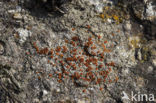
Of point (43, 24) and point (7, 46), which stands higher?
point (43, 24)

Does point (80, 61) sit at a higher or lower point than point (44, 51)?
lower

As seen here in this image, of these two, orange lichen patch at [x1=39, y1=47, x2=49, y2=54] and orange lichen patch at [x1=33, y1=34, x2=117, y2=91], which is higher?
orange lichen patch at [x1=39, y1=47, x2=49, y2=54]

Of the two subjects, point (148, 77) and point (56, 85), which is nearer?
point (56, 85)

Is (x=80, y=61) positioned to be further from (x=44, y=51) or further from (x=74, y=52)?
(x=44, y=51)

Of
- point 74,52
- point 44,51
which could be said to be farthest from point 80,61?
point 44,51

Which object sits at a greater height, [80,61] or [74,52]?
[74,52]

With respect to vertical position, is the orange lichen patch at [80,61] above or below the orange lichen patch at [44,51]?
below

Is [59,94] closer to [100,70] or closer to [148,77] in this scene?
[100,70]

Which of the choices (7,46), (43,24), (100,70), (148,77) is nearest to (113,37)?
(100,70)
